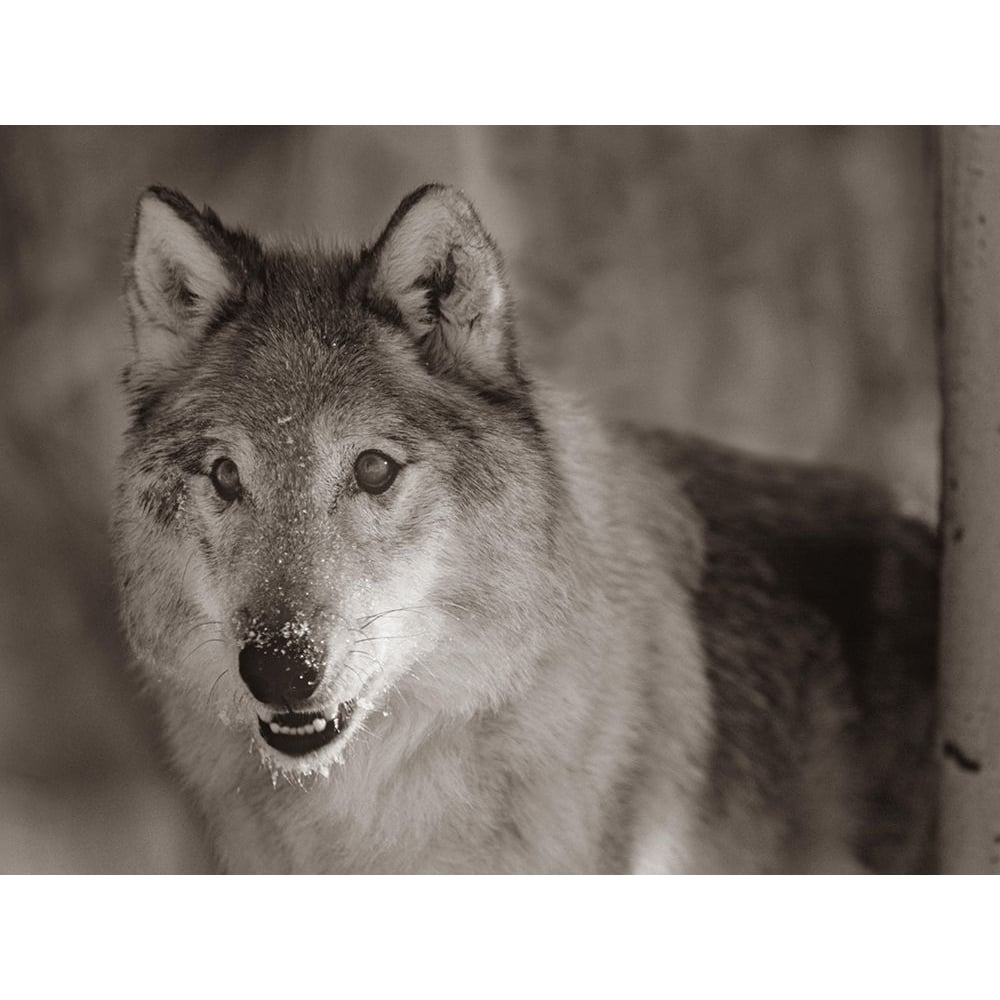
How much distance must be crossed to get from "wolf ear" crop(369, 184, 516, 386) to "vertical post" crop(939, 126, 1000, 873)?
0.95 metres

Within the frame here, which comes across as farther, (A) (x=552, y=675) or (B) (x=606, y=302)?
(B) (x=606, y=302)

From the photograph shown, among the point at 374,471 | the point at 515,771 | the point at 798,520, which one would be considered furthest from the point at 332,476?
the point at 798,520

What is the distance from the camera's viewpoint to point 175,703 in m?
2.40

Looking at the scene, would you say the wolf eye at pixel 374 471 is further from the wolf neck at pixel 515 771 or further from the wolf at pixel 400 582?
the wolf neck at pixel 515 771

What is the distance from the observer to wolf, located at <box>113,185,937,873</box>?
2.13 m

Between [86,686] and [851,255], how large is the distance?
1.85m

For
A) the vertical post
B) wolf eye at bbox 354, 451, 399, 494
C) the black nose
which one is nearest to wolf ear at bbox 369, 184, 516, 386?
wolf eye at bbox 354, 451, 399, 494

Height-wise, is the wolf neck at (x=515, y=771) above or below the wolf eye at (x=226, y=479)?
below

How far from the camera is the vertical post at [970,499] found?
2.51m

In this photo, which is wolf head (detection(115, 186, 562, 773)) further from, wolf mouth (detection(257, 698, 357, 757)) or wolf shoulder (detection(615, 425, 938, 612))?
wolf shoulder (detection(615, 425, 938, 612))

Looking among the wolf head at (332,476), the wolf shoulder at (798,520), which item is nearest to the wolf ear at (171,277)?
the wolf head at (332,476)

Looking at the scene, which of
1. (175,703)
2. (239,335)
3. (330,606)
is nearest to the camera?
(330,606)
